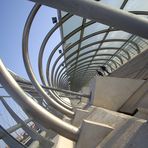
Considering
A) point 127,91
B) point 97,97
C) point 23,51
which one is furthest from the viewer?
point 97,97

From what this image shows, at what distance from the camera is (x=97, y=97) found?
3.91 meters

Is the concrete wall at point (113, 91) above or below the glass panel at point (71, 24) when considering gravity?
below

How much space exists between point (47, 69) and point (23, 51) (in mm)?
7882

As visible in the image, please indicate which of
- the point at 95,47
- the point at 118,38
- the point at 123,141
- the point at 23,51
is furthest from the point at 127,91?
the point at 95,47

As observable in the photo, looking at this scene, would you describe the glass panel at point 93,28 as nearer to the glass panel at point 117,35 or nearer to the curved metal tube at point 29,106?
the glass panel at point 117,35

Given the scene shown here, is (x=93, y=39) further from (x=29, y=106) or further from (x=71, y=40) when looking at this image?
(x=29, y=106)

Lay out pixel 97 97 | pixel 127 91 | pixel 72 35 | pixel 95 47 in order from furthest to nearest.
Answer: pixel 95 47
pixel 72 35
pixel 97 97
pixel 127 91

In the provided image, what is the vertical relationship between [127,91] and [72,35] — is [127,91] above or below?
below

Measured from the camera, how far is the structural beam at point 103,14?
1252mm

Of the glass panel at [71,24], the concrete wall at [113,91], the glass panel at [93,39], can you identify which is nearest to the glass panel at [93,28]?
the glass panel at [71,24]

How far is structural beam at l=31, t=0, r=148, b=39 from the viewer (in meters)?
1.25

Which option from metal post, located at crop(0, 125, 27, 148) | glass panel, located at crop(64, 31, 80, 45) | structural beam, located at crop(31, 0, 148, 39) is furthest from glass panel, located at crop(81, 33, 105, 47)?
structural beam, located at crop(31, 0, 148, 39)

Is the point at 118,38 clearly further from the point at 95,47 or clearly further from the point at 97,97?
the point at 97,97

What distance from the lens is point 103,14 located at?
1274 millimetres
